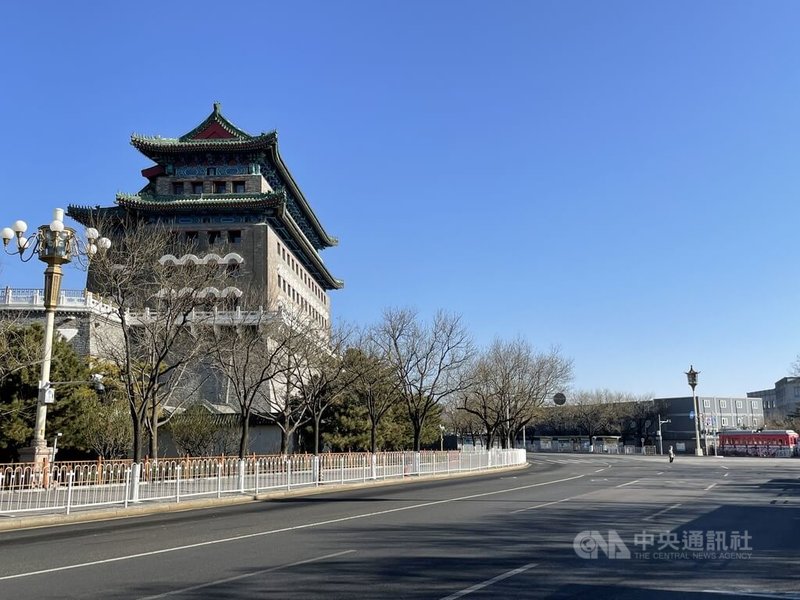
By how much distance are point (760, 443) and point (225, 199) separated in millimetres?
55313

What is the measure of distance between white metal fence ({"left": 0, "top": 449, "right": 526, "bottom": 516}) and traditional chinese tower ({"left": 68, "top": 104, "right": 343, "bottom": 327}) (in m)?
24.4

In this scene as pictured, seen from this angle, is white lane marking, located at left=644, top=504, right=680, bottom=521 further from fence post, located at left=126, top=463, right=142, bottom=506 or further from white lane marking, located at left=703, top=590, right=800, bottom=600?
fence post, located at left=126, top=463, right=142, bottom=506

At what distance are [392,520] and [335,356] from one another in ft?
77.2

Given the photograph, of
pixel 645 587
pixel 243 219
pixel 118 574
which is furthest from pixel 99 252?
pixel 243 219

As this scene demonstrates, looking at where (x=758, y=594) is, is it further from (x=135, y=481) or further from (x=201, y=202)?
(x=201, y=202)

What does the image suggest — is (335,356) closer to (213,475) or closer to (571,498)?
(213,475)

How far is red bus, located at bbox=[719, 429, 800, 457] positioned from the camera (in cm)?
6241

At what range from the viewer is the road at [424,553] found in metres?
7.07

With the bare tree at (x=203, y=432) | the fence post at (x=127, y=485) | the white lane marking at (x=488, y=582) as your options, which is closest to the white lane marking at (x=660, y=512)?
the white lane marking at (x=488, y=582)

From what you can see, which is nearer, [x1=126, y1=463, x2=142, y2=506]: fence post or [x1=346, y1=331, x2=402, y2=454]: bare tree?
[x1=126, y1=463, x2=142, y2=506]: fence post

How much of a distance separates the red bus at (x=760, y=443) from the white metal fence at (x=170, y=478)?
48273 mm

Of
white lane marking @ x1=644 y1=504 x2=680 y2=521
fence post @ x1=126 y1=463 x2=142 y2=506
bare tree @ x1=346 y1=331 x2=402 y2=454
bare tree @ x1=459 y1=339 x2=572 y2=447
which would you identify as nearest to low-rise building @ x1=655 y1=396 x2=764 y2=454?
bare tree @ x1=459 y1=339 x2=572 y2=447

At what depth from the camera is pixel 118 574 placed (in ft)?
26.3

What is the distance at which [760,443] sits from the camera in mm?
64625
